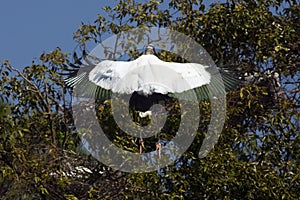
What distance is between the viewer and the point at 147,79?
7871mm

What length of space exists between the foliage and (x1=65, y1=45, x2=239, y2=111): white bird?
14 centimetres

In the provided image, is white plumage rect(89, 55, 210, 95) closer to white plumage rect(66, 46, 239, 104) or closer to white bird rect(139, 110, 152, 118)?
white plumage rect(66, 46, 239, 104)

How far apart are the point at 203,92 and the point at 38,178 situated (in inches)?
58.4

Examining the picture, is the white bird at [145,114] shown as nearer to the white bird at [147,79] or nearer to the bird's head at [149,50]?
the white bird at [147,79]

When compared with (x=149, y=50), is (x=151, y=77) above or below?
below

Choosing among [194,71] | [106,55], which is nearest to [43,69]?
[106,55]

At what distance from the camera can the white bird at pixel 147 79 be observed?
784 cm

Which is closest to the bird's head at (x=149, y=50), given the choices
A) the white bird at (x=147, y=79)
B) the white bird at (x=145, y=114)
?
the white bird at (x=147, y=79)

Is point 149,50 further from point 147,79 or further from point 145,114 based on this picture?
point 145,114

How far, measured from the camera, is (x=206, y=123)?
781 centimetres

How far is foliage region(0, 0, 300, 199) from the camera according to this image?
24.2 feet

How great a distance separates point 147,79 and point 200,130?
0.54 m

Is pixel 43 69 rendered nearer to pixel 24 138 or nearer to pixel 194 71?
pixel 24 138

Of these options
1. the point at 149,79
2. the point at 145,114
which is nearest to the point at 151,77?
the point at 149,79
